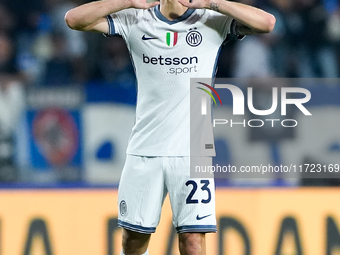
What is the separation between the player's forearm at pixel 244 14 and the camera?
8.89 feet

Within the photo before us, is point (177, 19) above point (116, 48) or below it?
below

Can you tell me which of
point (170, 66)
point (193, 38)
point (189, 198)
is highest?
point (193, 38)

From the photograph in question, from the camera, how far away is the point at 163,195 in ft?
9.58

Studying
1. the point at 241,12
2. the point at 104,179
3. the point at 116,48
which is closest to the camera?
the point at 241,12

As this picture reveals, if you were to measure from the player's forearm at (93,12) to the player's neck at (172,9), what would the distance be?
0.78 feet

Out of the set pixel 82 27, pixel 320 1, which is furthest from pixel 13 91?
pixel 320 1

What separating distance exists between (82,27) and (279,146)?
6.12ft

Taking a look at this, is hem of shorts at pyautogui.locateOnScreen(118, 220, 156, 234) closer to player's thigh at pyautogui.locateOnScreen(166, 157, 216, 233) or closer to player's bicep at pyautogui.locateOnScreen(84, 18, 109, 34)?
player's thigh at pyautogui.locateOnScreen(166, 157, 216, 233)

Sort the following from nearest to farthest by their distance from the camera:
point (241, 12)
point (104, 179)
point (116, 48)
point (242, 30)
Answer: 1. point (241, 12)
2. point (242, 30)
3. point (104, 179)
4. point (116, 48)

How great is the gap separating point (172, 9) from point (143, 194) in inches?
38.3

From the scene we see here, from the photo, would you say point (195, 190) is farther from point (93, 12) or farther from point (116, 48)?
point (116, 48)

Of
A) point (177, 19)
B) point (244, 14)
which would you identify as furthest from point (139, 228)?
point (244, 14)

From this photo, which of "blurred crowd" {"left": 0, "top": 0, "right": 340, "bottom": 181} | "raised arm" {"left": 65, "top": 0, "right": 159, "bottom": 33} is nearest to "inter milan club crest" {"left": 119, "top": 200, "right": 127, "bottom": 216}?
"raised arm" {"left": 65, "top": 0, "right": 159, "bottom": 33}

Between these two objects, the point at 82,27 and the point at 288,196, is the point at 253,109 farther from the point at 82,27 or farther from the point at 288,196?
the point at 82,27
